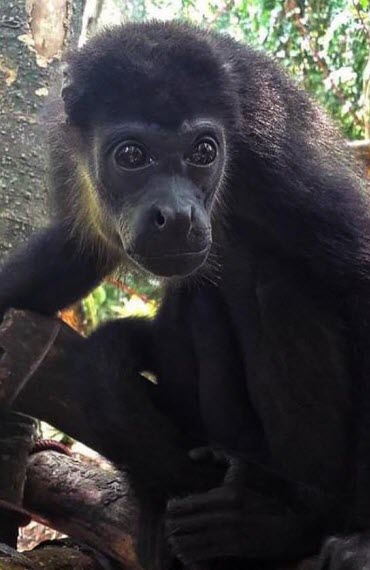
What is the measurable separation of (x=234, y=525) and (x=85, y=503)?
24.1 inches

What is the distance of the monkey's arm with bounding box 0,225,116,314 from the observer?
3.12m

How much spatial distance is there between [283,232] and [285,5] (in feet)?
18.7

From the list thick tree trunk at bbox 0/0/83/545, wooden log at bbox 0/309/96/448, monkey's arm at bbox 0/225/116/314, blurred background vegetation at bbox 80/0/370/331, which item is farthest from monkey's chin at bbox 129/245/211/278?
blurred background vegetation at bbox 80/0/370/331

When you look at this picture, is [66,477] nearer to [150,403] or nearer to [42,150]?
[150,403]

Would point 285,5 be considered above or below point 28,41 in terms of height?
above

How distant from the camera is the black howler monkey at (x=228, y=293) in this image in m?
2.47

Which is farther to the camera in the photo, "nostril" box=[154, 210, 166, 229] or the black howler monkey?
the black howler monkey

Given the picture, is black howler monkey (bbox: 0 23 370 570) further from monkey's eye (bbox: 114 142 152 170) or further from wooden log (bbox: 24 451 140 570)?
wooden log (bbox: 24 451 140 570)

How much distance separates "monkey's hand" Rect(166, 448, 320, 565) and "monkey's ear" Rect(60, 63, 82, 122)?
1241 millimetres

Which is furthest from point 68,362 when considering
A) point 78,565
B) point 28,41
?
point 28,41

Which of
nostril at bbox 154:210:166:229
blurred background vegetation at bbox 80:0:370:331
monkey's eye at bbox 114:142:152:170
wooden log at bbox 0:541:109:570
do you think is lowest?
wooden log at bbox 0:541:109:570

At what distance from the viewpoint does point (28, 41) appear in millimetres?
3988

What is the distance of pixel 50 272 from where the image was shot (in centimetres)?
316

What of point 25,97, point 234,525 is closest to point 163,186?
point 234,525
